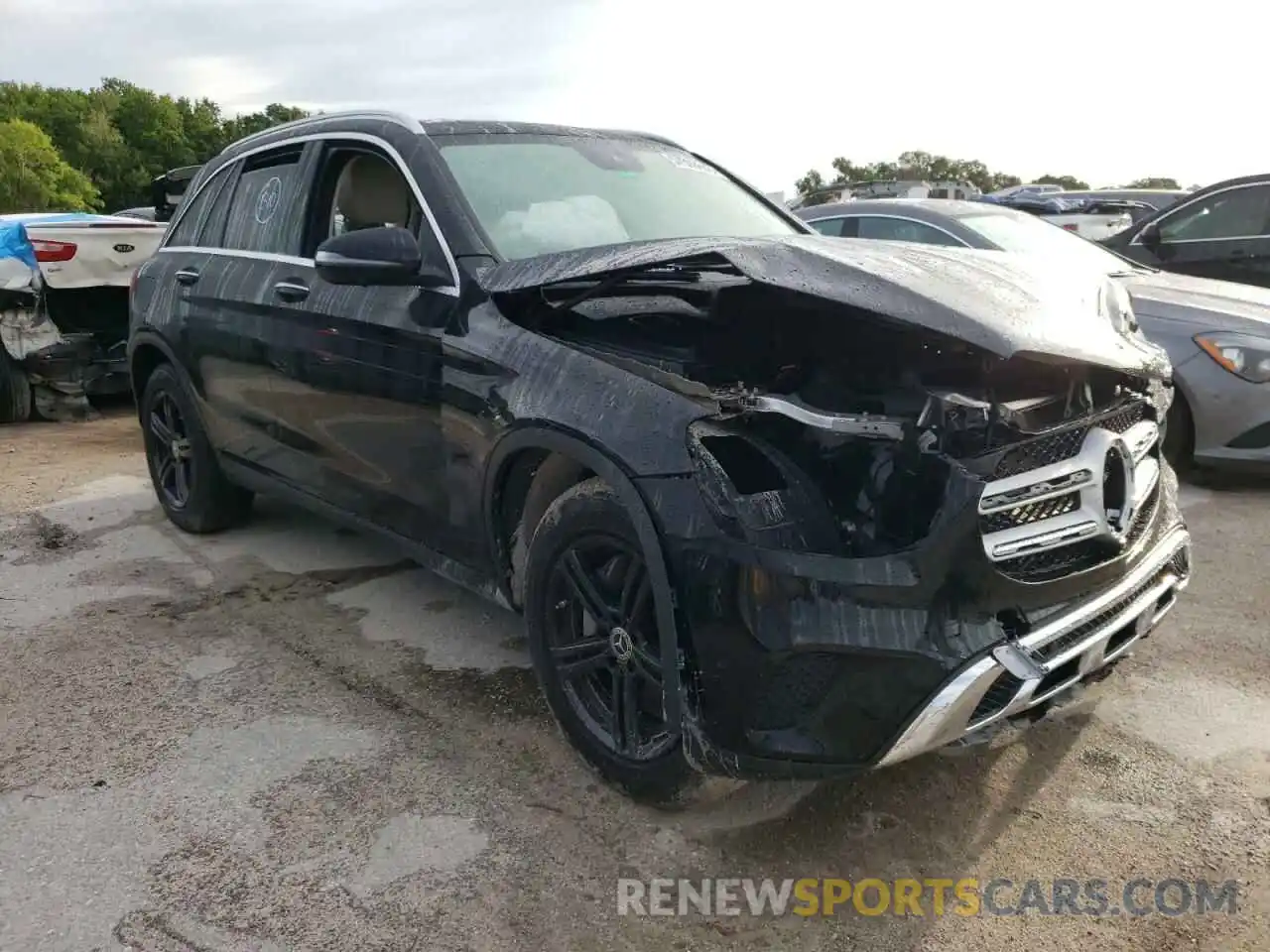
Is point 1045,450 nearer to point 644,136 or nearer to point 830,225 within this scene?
point 644,136

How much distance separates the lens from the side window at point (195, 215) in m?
4.89

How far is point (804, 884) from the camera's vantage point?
2.46 metres

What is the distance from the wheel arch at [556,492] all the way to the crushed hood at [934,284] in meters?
0.46

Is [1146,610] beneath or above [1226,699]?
above

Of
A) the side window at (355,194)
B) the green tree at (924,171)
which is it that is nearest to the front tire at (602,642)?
the side window at (355,194)

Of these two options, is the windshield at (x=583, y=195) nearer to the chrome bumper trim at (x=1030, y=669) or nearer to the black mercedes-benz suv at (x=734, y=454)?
the black mercedes-benz suv at (x=734, y=454)

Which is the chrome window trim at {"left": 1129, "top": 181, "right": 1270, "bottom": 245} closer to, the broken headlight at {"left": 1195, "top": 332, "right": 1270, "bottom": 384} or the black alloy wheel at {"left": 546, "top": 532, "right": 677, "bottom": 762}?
the broken headlight at {"left": 1195, "top": 332, "right": 1270, "bottom": 384}

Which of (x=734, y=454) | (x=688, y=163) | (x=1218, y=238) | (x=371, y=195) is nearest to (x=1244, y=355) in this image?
(x=1218, y=238)

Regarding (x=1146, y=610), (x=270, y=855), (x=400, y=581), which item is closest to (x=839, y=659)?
(x=1146, y=610)

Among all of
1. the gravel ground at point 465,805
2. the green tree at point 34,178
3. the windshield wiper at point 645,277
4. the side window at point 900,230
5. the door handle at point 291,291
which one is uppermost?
the green tree at point 34,178

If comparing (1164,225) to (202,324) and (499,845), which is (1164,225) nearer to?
(202,324)

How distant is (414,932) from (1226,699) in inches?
→ 101

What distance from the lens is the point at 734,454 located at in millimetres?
2396

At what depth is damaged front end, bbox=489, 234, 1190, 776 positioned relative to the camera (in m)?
2.19
